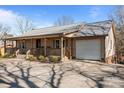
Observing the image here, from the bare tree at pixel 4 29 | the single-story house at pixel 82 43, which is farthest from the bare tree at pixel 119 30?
the bare tree at pixel 4 29

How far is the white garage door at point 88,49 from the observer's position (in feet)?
60.2

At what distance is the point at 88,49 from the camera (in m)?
19.1

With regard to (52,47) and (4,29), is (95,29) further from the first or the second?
(4,29)

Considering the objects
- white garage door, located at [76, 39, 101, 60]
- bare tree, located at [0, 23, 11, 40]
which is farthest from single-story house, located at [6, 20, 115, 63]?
bare tree, located at [0, 23, 11, 40]

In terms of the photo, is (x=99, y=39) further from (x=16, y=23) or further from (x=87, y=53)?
(x=16, y=23)

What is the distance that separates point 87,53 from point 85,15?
17971 millimetres

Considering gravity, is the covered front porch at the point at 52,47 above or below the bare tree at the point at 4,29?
below

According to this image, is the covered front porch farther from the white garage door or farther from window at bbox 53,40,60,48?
the white garage door

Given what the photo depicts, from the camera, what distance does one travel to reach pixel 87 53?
19.2 metres

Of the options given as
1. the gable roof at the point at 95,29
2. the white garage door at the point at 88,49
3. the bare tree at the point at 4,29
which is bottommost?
the white garage door at the point at 88,49

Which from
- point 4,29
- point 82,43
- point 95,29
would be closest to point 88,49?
point 82,43

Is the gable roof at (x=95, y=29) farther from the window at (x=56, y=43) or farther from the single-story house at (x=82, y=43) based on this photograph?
the window at (x=56, y=43)
